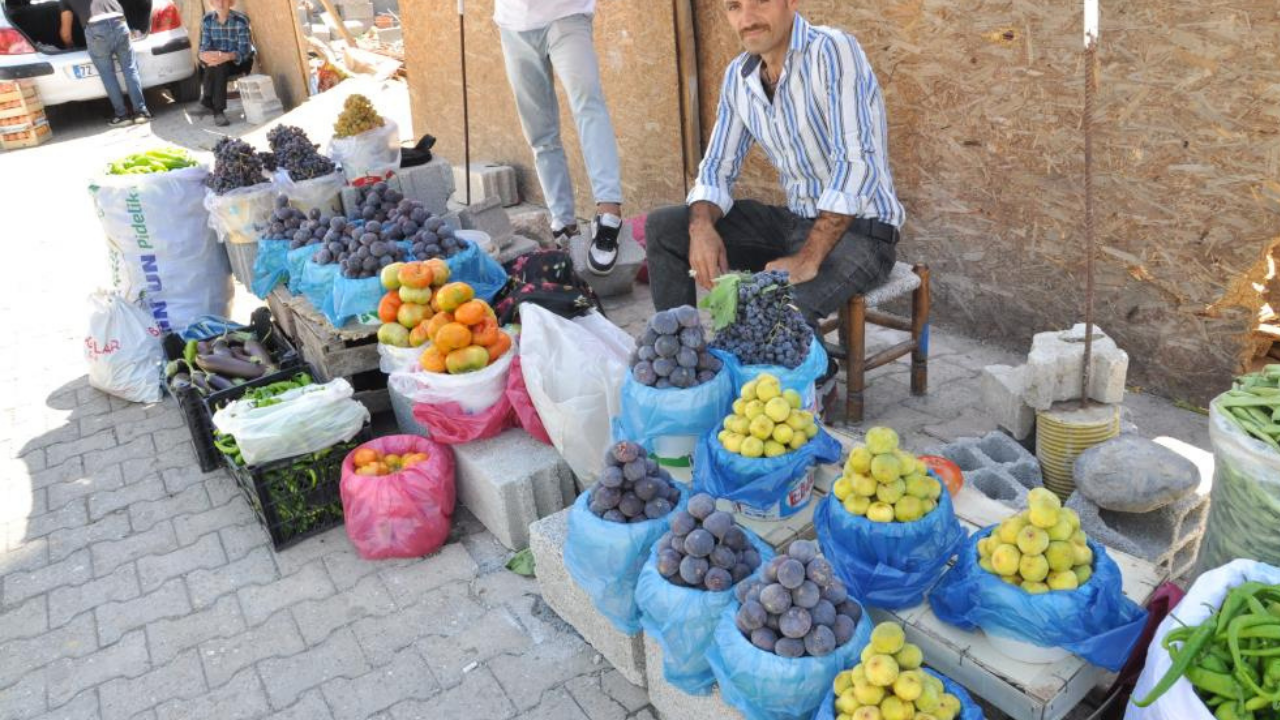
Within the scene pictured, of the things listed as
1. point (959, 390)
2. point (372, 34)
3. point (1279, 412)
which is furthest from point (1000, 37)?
point (372, 34)

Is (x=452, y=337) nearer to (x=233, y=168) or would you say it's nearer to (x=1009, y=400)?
(x=1009, y=400)

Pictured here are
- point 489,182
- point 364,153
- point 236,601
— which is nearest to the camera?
point 236,601

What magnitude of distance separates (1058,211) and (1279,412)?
1.95 meters

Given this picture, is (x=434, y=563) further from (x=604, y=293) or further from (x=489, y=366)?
(x=604, y=293)

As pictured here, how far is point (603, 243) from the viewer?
534 centimetres

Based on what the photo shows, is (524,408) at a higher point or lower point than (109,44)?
lower

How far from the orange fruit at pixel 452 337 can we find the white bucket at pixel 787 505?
137 centimetres

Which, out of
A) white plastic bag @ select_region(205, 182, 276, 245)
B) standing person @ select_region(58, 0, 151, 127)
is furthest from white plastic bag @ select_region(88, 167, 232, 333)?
standing person @ select_region(58, 0, 151, 127)

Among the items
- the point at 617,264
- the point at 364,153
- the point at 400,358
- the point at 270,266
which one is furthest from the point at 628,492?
the point at 364,153

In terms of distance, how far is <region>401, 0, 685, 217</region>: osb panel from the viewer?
19.6 feet

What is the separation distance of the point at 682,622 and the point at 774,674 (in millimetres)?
335

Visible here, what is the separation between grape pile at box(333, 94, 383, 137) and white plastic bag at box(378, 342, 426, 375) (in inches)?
95.9

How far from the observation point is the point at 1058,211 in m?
4.21

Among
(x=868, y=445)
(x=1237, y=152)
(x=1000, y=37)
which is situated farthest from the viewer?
(x=1000, y=37)
